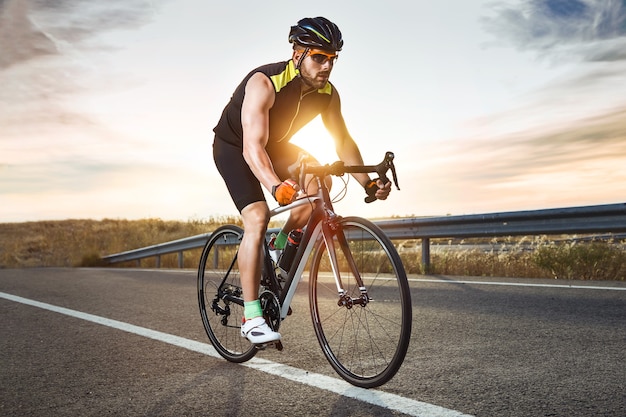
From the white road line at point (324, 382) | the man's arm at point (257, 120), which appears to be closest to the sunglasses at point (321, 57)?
the man's arm at point (257, 120)

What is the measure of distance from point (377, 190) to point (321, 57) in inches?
37.3

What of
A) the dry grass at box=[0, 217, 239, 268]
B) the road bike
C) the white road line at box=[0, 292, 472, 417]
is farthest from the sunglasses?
the dry grass at box=[0, 217, 239, 268]

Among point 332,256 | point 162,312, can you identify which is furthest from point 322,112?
point 162,312

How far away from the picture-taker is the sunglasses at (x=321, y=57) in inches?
173

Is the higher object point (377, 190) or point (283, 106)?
point (283, 106)

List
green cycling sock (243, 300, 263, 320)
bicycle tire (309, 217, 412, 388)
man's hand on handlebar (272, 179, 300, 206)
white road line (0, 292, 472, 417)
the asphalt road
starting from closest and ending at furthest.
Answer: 1. white road line (0, 292, 472, 417)
2. the asphalt road
3. man's hand on handlebar (272, 179, 300, 206)
4. bicycle tire (309, 217, 412, 388)
5. green cycling sock (243, 300, 263, 320)

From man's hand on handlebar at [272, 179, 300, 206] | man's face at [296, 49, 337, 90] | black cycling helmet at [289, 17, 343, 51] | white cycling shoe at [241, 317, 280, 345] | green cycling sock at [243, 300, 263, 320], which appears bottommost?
white cycling shoe at [241, 317, 280, 345]

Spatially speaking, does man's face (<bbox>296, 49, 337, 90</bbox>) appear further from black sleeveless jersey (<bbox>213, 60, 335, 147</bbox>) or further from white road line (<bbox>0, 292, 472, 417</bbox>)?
white road line (<bbox>0, 292, 472, 417</bbox>)

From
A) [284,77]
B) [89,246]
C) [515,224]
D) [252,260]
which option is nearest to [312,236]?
[252,260]

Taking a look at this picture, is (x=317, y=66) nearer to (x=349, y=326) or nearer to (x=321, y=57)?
(x=321, y=57)

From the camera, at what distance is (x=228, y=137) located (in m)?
5.01

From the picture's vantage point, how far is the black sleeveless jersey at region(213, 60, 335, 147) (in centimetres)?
458

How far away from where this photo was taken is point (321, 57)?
4434 mm

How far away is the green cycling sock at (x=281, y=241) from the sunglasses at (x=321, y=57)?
1223mm
